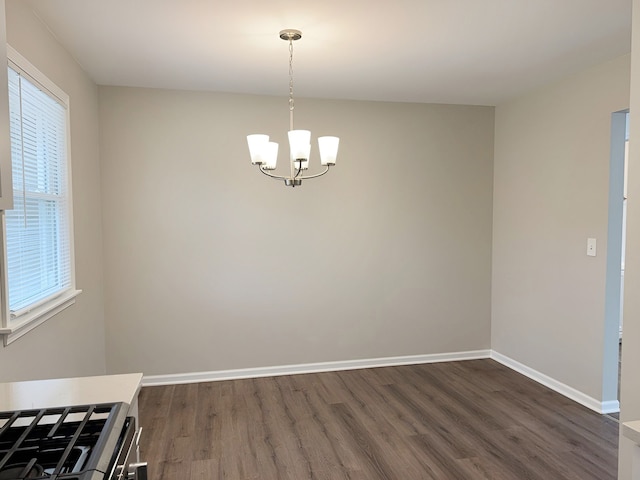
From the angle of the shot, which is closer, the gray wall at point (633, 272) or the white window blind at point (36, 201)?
the gray wall at point (633, 272)

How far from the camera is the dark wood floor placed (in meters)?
2.60

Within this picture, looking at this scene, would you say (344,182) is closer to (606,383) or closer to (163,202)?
(163,202)

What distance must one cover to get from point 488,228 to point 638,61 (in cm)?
265

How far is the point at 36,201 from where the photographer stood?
2445 mm

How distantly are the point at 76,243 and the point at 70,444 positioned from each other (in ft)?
7.59

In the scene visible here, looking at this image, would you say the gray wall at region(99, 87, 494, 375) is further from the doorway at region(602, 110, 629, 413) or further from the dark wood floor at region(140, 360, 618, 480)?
the doorway at region(602, 110, 629, 413)

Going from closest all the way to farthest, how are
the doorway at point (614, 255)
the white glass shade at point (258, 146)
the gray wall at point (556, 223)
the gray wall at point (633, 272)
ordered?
the gray wall at point (633, 272), the white glass shade at point (258, 146), the doorway at point (614, 255), the gray wall at point (556, 223)

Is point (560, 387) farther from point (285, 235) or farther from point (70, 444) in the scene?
point (70, 444)

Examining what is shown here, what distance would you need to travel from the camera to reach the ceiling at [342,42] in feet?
7.70

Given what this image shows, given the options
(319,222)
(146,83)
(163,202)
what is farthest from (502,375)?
(146,83)

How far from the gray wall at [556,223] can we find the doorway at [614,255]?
0.12 feet

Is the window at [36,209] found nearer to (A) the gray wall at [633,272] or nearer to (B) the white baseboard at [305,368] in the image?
(B) the white baseboard at [305,368]

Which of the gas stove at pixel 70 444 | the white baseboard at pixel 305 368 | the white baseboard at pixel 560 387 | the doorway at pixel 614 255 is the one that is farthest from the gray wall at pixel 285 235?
the gas stove at pixel 70 444

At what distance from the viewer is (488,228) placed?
4.54m
